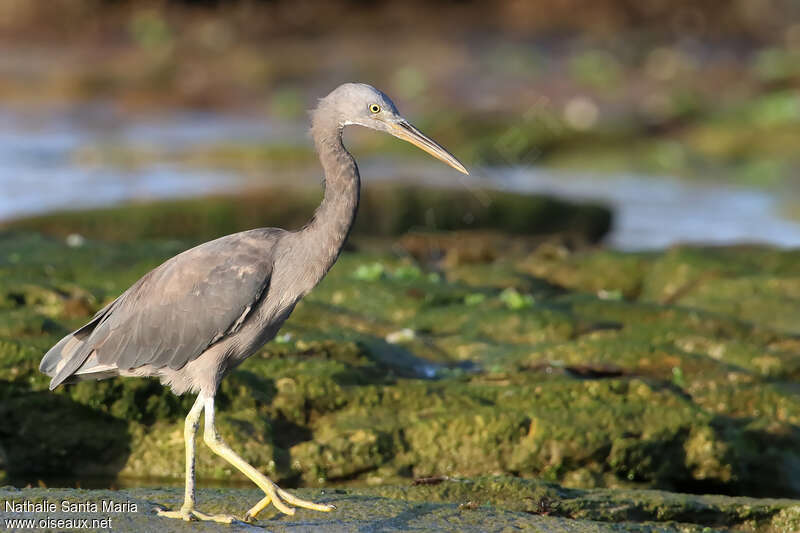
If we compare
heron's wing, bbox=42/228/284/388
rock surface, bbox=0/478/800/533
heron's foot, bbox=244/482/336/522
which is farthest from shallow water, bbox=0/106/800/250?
heron's foot, bbox=244/482/336/522

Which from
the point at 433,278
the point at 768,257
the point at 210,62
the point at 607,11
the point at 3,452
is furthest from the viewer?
the point at 607,11

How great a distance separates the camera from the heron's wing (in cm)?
720

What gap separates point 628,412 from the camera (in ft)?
30.1

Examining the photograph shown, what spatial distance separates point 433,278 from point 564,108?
16.9 meters

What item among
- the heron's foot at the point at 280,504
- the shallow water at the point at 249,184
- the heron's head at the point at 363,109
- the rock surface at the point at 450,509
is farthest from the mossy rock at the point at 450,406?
the shallow water at the point at 249,184

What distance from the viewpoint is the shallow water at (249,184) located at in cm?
2031

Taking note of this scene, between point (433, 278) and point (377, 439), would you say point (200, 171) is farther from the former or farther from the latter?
point (377, 439)

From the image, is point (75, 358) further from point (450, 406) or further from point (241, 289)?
point (450, 406)

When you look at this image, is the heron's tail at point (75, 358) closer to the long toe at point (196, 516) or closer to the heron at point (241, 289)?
the heron at point (241, 289)

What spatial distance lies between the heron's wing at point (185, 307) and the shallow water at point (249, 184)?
38.1 ft

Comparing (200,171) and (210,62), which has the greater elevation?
(210,62)

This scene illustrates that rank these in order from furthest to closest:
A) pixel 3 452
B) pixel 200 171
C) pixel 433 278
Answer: pixel 200 171 < pixel 433 278 < pixel 3 452

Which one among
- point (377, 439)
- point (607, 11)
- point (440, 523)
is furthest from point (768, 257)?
point (607, 11)

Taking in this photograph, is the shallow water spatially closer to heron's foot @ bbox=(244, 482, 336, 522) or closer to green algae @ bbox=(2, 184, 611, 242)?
green algae @ bbox=(2, 184, 611, 242)
